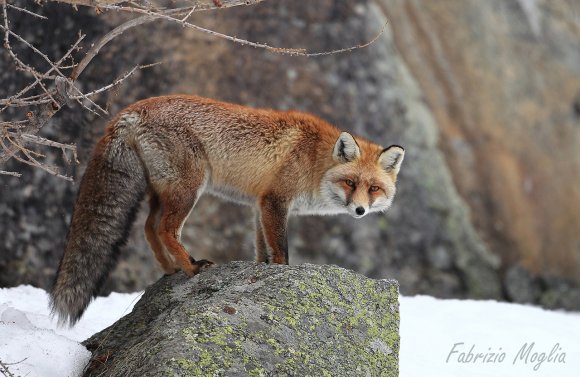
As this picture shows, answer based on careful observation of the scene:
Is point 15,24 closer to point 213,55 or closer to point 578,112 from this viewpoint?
point 213,55

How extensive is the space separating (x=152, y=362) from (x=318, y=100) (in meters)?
8.33

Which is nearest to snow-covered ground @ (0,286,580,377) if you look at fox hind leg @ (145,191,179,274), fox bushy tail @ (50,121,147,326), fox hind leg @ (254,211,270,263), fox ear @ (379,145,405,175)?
fox bushy tail @ (50,121,147,326)

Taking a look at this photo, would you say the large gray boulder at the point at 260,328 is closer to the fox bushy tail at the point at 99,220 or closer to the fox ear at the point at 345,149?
the fox bushy tail at the point at 99,220

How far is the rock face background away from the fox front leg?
4.16 meters

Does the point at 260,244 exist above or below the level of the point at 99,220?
below

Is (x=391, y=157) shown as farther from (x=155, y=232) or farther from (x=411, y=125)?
(x=411, y=125)

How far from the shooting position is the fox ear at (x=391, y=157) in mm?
6832

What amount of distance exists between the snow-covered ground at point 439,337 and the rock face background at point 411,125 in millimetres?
2135

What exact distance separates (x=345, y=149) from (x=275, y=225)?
3.23 feet

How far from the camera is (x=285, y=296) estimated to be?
16.4ft

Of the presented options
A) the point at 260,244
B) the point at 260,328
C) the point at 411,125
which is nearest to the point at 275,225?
the point at 260,244
